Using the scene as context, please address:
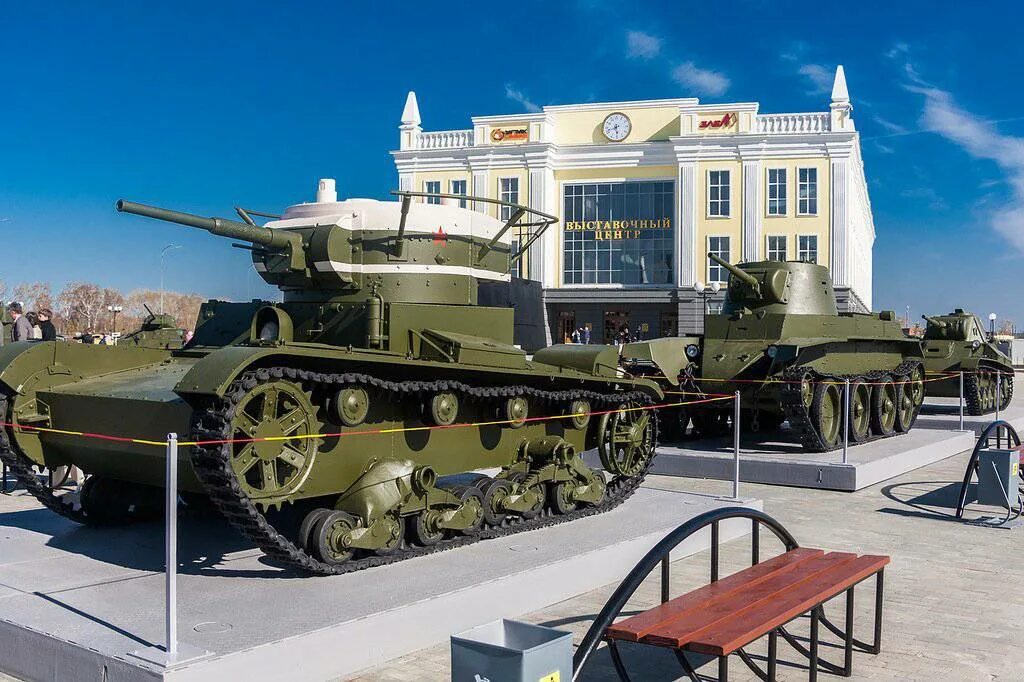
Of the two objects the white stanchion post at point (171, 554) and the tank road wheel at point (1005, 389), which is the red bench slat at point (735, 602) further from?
the tank road wheel at point (1005, 389)

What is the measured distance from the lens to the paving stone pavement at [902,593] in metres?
6.46

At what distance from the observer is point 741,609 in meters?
5.37

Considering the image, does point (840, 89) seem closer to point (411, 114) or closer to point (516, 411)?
point (411, 114)

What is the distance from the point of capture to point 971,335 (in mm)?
23594

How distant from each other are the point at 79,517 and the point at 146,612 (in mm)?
2944

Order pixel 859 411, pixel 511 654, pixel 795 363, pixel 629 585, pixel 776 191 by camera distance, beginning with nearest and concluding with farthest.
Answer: pixel 511 654
pixel 629 585
pixel 795 363
pixel 859 411
pixel 776 191

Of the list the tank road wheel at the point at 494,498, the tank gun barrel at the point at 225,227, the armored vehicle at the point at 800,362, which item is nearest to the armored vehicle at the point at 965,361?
the armored vehicle at the point at 800,362

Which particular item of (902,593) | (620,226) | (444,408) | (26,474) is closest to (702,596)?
(444,408)

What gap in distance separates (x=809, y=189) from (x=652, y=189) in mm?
7267

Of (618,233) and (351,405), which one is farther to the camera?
(618,233)

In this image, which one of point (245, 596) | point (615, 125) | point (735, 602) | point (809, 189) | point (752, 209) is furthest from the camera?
point (615, 125)

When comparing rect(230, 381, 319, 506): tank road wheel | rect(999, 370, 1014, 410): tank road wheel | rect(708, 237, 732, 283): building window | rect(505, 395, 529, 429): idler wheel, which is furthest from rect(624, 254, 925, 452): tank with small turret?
rect(708, 237, 732, 283): building window

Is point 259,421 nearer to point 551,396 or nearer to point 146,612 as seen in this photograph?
point 146,612

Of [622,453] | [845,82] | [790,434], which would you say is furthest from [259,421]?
[845,82]
